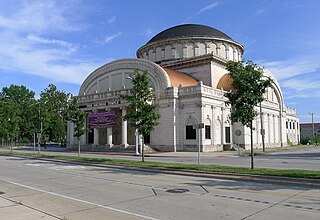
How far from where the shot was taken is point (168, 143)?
4459 centimetres

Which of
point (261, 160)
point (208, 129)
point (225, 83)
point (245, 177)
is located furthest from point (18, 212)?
point (225, 83)

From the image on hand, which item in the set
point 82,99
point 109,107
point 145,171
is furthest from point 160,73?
point 145,171

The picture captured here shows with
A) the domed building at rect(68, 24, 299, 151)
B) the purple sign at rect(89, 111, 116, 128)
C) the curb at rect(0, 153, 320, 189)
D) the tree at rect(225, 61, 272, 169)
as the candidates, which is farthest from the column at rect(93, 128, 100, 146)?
the tree at rect(225, 61, 272, 169)

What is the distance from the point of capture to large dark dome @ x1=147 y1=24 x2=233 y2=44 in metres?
58.5

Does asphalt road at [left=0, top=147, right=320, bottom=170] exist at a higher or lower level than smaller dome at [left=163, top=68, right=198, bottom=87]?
lower

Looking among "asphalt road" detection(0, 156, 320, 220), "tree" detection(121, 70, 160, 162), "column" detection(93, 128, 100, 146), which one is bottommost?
"asphalt road" detection(0, 156, 320, 220)

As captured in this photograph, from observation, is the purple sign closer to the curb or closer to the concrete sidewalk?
the curb

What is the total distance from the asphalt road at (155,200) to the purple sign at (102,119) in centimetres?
3368

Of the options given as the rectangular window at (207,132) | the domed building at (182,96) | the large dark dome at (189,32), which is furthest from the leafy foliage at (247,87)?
the large dark dome at (189,32)

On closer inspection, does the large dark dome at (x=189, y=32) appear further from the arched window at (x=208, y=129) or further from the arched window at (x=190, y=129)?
the arched window at (x=190, y=129)

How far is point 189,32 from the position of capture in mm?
58938

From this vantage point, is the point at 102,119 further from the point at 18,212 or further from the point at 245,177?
the point at 18,212

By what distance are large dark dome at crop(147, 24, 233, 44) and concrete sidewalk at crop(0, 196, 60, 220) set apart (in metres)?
52.0

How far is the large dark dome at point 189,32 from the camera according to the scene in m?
58.5
